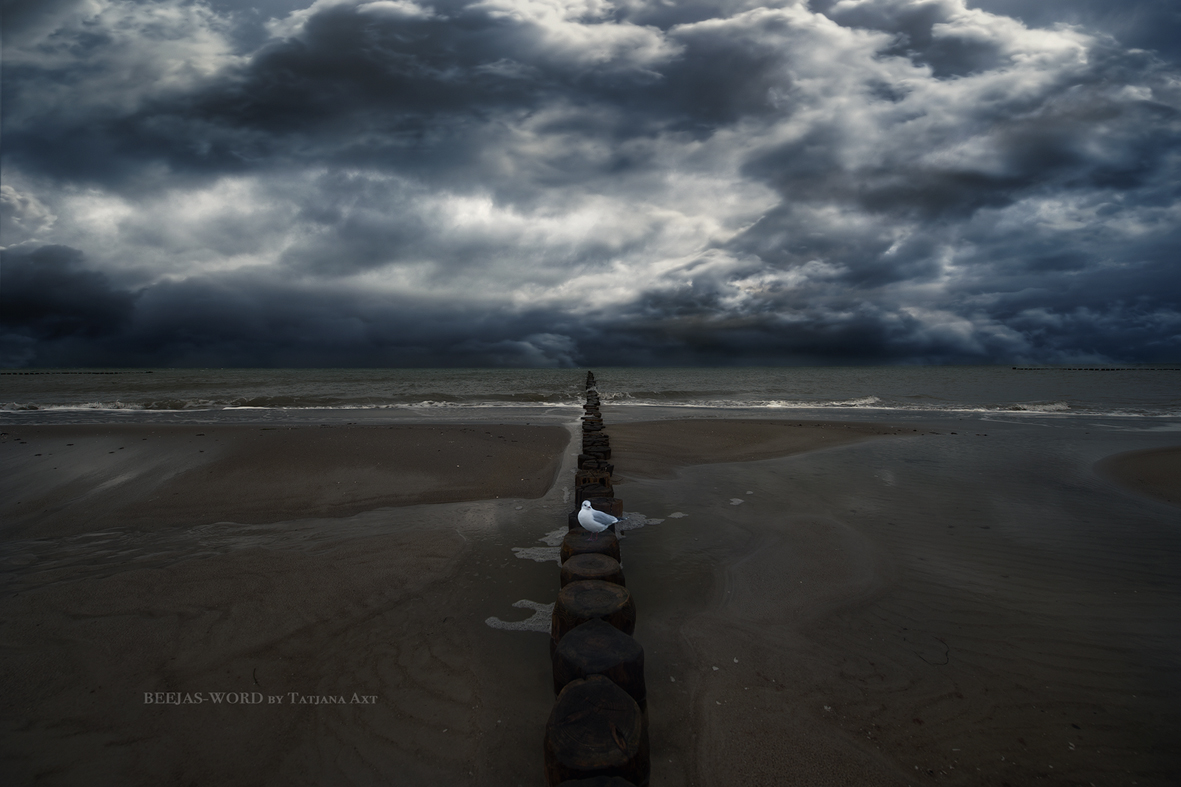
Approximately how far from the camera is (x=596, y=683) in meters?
2.21

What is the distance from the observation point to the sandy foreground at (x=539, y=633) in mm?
2584

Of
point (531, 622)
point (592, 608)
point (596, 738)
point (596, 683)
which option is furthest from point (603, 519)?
point (596, 738)

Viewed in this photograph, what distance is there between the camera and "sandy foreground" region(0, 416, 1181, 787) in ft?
8.48

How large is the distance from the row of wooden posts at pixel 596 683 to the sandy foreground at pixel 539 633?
55cm

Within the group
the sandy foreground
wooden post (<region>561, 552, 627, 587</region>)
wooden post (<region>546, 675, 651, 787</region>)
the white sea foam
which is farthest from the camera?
the white sea foam

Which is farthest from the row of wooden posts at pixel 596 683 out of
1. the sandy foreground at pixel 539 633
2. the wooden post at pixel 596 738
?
the sandy foreground at pixel 539 633

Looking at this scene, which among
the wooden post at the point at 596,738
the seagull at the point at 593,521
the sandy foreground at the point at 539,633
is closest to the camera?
the wooden post at the point at 596,738

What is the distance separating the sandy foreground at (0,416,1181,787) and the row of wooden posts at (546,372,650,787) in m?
0.55

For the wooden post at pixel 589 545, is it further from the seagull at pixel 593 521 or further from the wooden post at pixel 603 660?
the wooden post at pixel 603 660

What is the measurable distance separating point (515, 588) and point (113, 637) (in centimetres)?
297

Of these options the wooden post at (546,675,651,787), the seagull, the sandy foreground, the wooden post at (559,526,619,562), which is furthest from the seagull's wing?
Result: the wooden post at (546,675,651,787)

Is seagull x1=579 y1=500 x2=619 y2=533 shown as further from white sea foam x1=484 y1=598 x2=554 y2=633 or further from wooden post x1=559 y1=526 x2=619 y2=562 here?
white sea foam x1=484 y1=598 x2=554 y2=633

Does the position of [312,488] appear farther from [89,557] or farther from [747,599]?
[747,599]

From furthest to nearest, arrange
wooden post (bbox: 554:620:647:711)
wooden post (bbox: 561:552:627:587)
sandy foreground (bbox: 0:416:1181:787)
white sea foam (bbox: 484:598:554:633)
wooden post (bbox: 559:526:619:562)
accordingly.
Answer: wooden post (bbox: 559:526:619:562) < white sea foam (bbox: 484:598:554:633) < wooden post (bbox: 561:552:627:587) < sandy foreground (bbox: 0:416:1181:787) < wooden post (bbox: 554:620:647:711)
